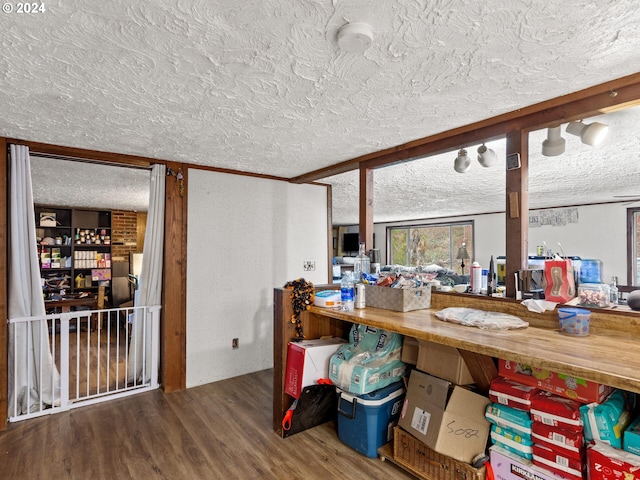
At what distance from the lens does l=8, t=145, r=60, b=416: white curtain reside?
8.48 feet

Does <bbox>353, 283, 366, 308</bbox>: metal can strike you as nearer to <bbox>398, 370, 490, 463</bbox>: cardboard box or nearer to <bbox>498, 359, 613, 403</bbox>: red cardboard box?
<bbox>398, 370, 490, 463</bbox>: cardboard box

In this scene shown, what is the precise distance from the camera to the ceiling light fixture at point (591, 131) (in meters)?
1.93

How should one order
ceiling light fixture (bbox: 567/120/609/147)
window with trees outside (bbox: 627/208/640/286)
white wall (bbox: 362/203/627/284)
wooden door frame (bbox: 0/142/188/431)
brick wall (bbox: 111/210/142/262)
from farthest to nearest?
brick wall (bbox: 111/210/142/262)
white wall (bbox: 362/203/627/284)
window with trees outside (bbox: 627/208/640/286)
wooden door frame (bbox: 0/142/188/431)
ceiling light fixture (bbox: 567/120/609/147)

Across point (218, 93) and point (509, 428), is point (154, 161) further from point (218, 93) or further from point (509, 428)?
point (509, 428)

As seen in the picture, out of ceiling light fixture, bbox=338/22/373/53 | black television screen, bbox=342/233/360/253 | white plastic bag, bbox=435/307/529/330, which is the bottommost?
white plastic bag, bbox=435/307/529/330

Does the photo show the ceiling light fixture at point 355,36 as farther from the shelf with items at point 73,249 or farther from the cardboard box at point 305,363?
the shelf with items at point 73,249

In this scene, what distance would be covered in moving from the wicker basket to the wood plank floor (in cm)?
9

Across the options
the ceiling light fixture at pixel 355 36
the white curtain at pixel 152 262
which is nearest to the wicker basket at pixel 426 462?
the ceiling light fixture at pixel 355 36

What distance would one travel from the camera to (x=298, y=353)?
2.38 meters

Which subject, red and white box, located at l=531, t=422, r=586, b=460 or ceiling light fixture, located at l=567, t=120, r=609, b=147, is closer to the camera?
red and white box, located at l=531, t=422, r=586, b=460

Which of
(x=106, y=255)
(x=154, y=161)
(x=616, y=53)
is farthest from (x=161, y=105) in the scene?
(x=106, y=255)

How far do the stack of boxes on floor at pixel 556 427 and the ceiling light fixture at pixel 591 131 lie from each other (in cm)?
130

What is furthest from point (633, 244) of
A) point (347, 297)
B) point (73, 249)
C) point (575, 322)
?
point (73, 249)
